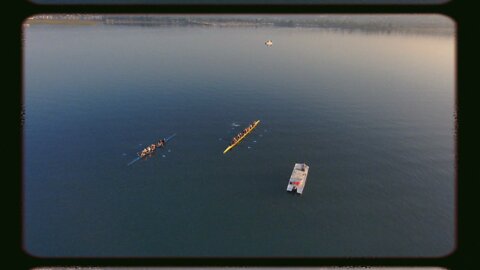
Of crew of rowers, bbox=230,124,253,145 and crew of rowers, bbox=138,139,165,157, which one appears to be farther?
crew of rowers, bbox=230,124,253,145

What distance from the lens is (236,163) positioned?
13.7 metres

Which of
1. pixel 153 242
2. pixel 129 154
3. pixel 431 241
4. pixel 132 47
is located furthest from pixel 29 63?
pixel 431 241

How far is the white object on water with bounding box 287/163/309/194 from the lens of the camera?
38.6 ft

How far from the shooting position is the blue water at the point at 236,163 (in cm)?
971

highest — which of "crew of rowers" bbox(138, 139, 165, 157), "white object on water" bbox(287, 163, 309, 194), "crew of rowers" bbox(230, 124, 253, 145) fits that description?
"crew of rowers" bbox(230, 124, 253, 145)

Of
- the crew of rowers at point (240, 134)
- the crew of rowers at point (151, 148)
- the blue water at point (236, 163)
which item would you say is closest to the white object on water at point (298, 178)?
the blue water at point (236, 163)

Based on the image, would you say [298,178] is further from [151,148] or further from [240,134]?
[151,148]

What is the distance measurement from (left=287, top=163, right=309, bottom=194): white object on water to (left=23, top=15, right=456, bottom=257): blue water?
1.07 feet

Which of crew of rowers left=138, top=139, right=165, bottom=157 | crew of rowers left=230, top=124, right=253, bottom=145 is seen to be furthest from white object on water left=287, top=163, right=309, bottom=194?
crew of rowers left=138, top=139, right=165, bottom=157

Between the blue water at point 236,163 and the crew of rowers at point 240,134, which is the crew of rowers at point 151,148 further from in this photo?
the crew of rowers at point 240,134

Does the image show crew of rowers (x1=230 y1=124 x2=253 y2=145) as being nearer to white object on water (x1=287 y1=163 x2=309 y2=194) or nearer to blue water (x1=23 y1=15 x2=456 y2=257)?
blue water (x1=23 y1=15 x2=456 y2=257)

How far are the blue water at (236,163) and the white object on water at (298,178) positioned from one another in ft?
1.07

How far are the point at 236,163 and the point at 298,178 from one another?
9.04ft

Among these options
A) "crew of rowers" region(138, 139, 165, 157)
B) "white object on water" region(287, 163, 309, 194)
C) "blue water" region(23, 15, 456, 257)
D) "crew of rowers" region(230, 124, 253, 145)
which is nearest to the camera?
"blue water" region(23, 15, 456, 257)
